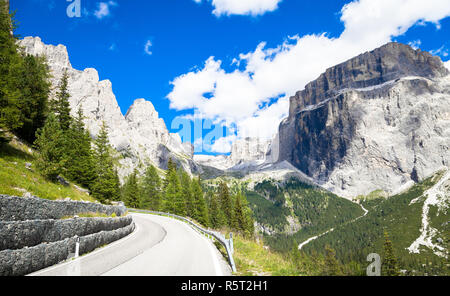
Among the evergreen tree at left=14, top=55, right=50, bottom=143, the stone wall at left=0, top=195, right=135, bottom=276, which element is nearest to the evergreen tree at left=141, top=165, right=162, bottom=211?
the evergreen tree at left=14, top=55, right=50, bottom=143

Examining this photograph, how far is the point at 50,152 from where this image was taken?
22.2m

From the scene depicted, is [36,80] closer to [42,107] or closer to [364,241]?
[42,107]

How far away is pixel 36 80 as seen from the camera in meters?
27.0

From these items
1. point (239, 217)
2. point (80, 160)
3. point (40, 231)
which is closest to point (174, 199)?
point (239, 217)

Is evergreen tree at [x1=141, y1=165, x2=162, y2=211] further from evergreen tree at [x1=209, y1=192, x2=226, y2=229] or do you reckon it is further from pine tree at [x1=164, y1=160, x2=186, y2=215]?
evergreen tree at [x1=209, y1=192, x2=226, y2=229]

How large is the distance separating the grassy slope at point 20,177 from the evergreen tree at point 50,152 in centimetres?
77

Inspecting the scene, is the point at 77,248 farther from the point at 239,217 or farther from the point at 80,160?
the point at 239,217

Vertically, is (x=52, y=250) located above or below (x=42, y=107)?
below

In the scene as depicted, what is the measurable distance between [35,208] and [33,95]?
2269 cm

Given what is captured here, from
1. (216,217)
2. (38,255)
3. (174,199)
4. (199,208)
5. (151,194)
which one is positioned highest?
(38,255)

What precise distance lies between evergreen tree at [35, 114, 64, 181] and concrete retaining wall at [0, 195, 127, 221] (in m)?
9.03

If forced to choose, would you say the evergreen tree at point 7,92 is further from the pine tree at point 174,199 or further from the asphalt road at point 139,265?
the pine tree at point 174,199
